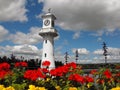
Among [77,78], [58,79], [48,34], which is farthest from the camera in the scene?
[48,34]

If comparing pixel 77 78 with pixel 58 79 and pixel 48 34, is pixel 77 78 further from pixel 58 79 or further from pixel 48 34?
pixel 48 34

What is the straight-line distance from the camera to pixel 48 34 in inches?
1790

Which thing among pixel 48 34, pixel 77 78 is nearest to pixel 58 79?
pixel 77 78

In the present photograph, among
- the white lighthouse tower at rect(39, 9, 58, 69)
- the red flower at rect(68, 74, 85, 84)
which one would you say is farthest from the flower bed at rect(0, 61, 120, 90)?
the white lighthouse tower at rect(39, 9, 58, 69)

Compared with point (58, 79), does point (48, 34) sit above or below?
above

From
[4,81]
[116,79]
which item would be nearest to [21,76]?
[4,81]

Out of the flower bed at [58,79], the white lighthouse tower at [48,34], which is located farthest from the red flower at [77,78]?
the white lighthouse tower at [48,34]

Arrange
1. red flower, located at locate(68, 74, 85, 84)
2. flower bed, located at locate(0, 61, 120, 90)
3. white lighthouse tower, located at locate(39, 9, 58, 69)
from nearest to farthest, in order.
→ red flower, located at locate(68, 74, 85, 84)
flower bed, located at locate(0, 61, 120, 90)
white lighthouse tower, located at locate(39, 9, 58, 69)

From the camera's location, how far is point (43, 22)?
153 ft

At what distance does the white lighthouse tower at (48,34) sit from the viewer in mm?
44281

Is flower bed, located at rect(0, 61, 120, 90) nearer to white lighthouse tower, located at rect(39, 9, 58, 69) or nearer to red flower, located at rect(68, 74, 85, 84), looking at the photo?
red flower, located at rect(68, 74, 85, 84)

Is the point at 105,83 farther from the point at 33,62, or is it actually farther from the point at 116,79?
the point at 33,62

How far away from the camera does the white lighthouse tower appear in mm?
44281

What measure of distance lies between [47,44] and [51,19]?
13.8 ft
